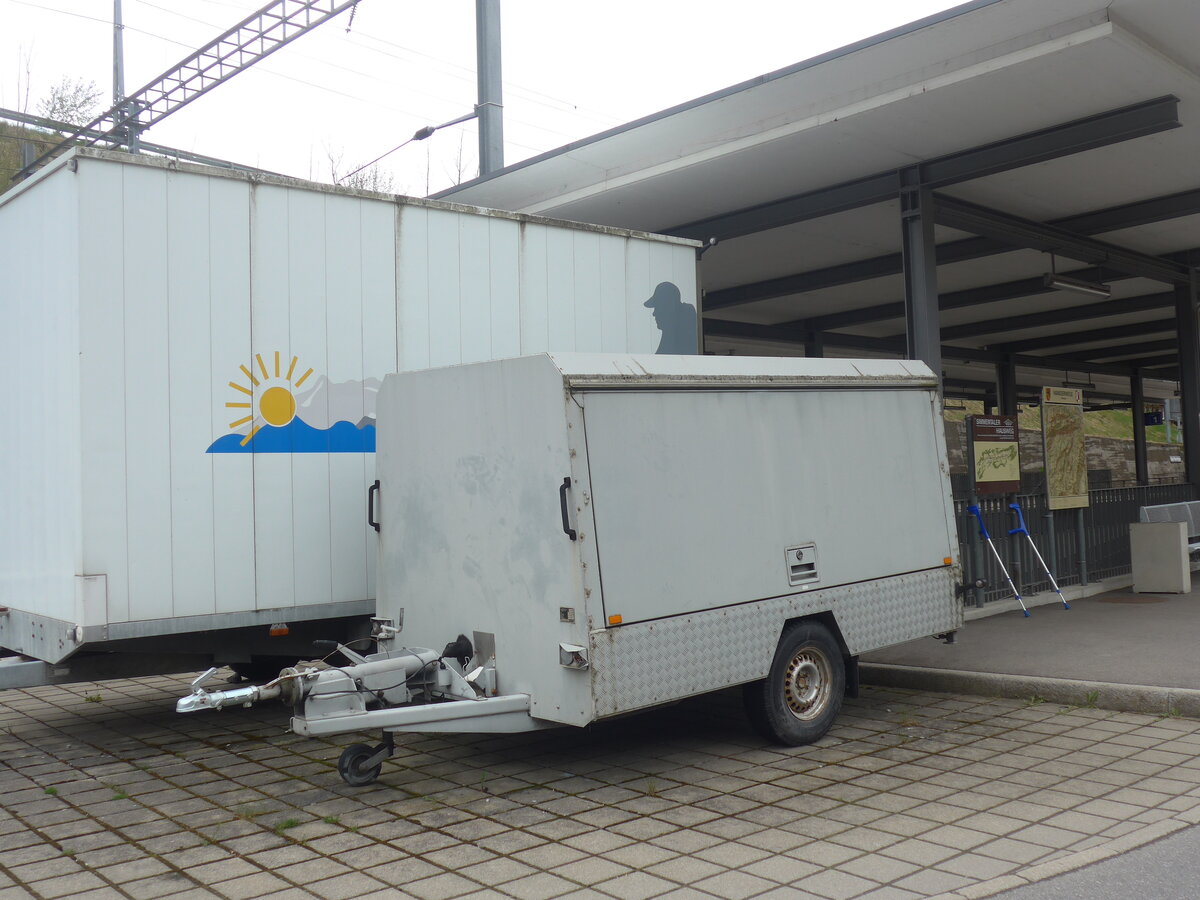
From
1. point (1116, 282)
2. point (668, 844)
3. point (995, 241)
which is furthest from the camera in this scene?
point (1116, 282)

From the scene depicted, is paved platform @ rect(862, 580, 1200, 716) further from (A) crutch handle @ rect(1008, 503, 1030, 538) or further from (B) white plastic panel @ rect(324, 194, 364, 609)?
(B) white plastic panel @ rect(324, 194, 364, 609)

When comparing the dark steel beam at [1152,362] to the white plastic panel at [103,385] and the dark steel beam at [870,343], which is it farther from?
the white plastic panel at [103,385]

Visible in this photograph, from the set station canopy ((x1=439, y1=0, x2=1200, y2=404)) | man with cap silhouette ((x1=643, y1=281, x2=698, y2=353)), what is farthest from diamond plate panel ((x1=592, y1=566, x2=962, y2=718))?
station canopy ((x1=439, y1=0, x2=1200, y2=404))

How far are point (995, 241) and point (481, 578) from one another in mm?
12005

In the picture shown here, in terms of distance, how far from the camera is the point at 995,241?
51.3 ft

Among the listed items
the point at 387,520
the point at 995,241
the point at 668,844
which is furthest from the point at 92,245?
the point at 995,241

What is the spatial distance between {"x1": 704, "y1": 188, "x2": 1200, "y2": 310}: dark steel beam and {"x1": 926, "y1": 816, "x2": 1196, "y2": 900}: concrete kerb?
11352 mm

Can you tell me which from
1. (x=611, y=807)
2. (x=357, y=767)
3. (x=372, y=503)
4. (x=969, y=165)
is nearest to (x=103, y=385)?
(x=372, y=503)

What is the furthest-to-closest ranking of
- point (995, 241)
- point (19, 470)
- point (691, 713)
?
point (995, 241) → point (691, 713) → point (19, 470)

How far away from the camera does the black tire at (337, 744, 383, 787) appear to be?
599 centimetres

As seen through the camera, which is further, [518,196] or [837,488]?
[518,196]

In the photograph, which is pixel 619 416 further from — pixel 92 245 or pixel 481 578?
pixel 92 245

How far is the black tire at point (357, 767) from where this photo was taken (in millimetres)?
5992

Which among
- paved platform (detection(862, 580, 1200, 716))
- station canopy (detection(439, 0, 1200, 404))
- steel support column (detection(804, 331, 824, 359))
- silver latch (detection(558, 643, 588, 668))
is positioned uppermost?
station canopy (detection(439, 0, 1200, 404))
